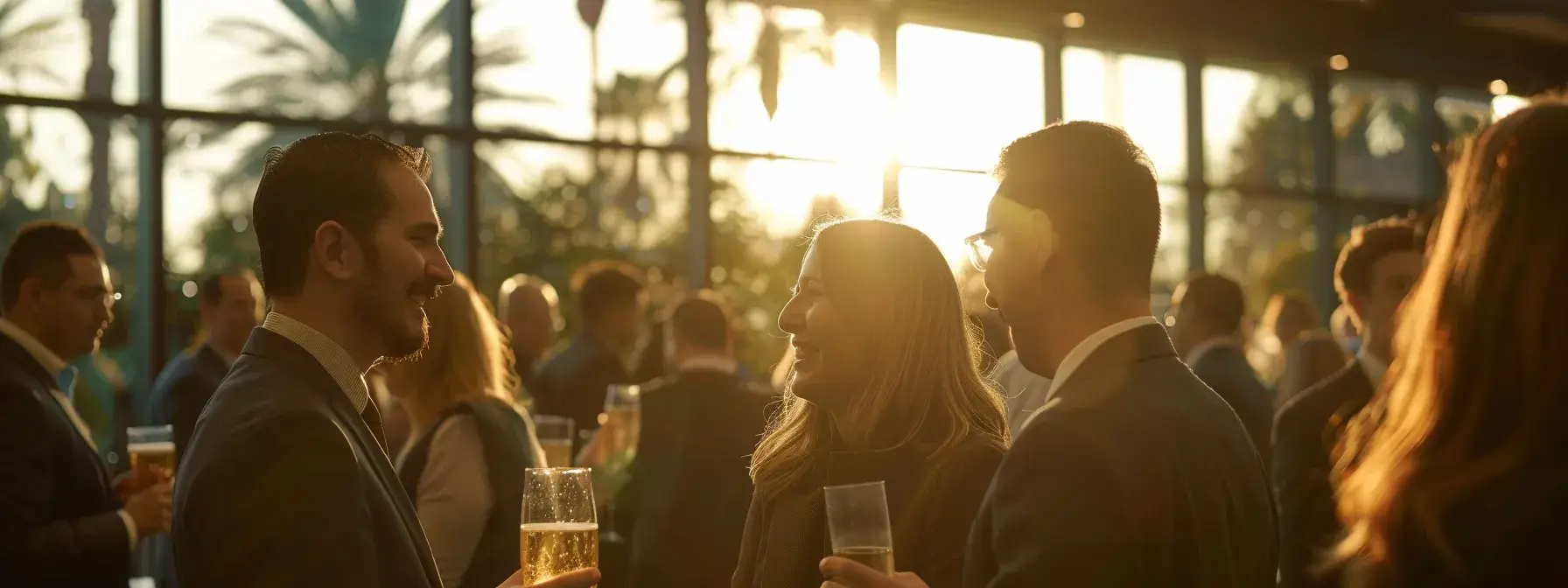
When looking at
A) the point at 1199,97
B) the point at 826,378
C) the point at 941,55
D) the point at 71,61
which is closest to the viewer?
the point at 826,378

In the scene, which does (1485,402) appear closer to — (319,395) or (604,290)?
(319,395)

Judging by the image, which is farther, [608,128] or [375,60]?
[608,128]

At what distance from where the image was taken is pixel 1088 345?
1.73 metres

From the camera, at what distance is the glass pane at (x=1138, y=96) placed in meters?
10.1

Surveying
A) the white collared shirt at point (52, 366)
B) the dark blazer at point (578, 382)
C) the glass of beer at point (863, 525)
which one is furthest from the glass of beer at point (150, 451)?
the glass of beer at point (863, 525)

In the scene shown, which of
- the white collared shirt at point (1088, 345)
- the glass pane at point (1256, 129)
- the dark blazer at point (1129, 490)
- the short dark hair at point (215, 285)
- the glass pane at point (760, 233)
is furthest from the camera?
the glass pane at point (1256, 129)

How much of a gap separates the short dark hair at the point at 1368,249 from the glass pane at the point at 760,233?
14.6 feet

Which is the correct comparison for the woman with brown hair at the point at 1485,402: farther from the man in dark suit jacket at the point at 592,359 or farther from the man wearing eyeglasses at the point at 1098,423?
the man in dark suit jacket at the point at 592,359

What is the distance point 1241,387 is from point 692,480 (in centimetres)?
178

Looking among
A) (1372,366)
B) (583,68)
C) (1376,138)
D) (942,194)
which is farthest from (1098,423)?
(1376,138)

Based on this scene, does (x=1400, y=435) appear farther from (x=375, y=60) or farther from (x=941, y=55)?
(x=941, y=55)

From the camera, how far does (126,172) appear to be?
6.71 m

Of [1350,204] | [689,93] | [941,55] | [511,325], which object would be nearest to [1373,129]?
[1350,204]

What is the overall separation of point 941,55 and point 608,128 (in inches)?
94.7
